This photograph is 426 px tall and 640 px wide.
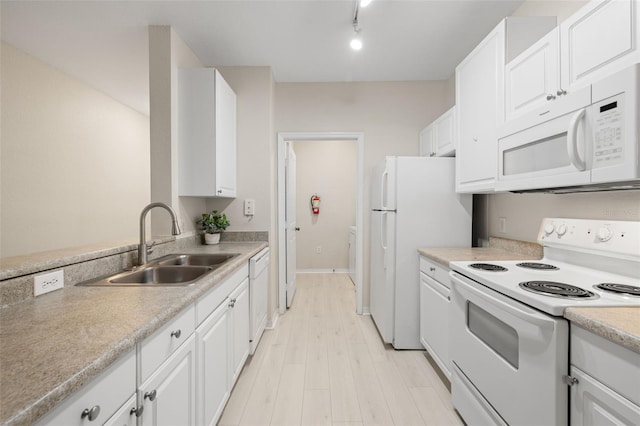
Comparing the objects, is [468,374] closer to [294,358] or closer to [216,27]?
[294,358]

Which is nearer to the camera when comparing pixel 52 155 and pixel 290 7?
pixel 290 7

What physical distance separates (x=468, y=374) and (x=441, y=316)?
0.49 m

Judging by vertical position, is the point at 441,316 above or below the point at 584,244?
below

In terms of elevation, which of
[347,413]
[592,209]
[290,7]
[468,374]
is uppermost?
[290,7]

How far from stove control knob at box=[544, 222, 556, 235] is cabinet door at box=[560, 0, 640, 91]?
764 mm

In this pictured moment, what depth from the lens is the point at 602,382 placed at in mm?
836

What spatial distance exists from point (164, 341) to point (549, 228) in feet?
6.62

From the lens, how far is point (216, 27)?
89.0 inches

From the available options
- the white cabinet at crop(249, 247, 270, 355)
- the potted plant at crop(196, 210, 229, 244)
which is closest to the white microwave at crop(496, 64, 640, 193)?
the white cabinet at crop(249, 247, 270, 355)

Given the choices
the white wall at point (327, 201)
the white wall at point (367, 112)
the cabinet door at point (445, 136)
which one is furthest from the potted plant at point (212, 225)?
the white wall at point (327, 201)

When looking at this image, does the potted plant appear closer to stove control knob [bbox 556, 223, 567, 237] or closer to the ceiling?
the ceiling

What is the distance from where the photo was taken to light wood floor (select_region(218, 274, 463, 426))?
1.67m

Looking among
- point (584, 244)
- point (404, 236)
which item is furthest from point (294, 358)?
point (584, 244)

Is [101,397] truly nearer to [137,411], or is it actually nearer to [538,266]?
[137,411]
